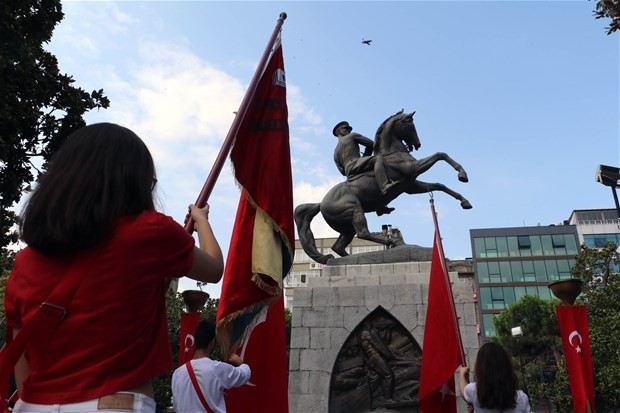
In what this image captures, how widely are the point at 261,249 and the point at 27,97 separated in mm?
7885

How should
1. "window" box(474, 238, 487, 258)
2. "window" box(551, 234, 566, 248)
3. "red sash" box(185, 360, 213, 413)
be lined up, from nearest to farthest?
"red sash" box(185, 360, 213, 413), "window" box(551, 234, 566, 248), "window" box(474, 238, 487, 258)

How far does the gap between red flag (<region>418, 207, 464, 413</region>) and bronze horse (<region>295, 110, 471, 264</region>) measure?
10.7ft

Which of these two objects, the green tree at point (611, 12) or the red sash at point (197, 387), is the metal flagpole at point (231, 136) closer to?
the red sash at point (197, 387)

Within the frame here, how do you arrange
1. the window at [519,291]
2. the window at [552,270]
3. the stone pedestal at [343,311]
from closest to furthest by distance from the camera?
the stone pedestal at [343,311]
the window at [519,291]
the window at [552,270]

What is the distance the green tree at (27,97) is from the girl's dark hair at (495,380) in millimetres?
8490

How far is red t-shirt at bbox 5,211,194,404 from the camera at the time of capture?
4.75ft

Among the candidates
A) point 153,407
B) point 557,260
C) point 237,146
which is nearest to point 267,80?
point 237,146

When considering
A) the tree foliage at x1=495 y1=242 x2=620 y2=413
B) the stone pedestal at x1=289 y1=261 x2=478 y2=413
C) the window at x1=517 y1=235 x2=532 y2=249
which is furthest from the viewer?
the window at x1=517 y1=235 x2=532 y2=249

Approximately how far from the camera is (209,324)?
156 inches

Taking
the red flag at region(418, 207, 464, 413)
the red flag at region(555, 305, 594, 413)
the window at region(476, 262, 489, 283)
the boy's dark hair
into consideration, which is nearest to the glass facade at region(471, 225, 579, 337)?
the window at region(476, 262, 489, 283)

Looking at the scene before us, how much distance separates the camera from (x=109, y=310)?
1495mm

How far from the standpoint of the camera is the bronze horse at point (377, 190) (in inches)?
353

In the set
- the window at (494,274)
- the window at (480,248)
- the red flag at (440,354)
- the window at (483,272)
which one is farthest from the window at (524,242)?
the red flag at (440,354)

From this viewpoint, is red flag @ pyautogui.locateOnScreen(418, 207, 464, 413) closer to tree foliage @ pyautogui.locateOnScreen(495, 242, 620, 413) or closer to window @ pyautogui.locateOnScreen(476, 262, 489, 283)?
tree foliage @ pyautogui.locateOnScreen(495, 242, 620, 413)
